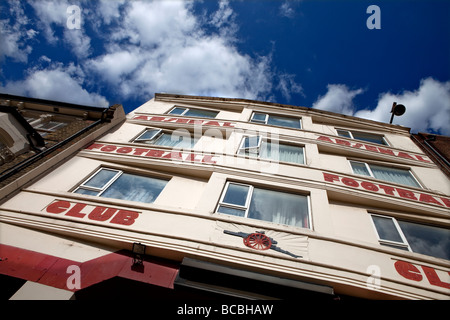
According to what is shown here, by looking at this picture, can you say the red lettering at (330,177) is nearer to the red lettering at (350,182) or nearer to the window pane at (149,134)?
the red lettering at (350,182)

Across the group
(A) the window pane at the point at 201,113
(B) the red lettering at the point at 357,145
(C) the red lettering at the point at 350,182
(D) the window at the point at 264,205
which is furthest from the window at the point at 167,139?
(B) the red lettering at the point at 357,145

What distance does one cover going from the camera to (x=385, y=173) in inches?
382

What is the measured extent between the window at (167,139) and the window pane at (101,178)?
2406mm

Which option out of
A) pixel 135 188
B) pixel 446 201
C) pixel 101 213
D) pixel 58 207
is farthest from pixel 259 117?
pixel 58 207

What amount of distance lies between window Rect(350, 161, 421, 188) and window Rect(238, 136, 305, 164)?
7.80 ft

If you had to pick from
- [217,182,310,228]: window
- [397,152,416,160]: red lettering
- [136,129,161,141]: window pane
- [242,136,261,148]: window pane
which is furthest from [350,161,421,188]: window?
[136,129,161,141]: window pane

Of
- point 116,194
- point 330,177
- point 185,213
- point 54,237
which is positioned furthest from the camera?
point 330,177

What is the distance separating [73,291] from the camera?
Answer: 4586 millimetres

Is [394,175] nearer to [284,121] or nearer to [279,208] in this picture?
[284,121]

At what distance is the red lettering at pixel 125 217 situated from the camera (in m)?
6.02

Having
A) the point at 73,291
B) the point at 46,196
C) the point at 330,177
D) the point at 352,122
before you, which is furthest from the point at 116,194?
the point at 352,122

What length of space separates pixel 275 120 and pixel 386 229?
7.73 meters
